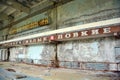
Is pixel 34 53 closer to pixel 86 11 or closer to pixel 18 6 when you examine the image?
pixel 18 6

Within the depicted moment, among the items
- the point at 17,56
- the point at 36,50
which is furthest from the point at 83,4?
the point at 17,56

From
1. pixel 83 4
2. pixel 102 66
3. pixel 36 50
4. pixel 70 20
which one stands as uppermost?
pixel 83 4

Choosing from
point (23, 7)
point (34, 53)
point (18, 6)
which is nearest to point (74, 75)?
point (34, 53)

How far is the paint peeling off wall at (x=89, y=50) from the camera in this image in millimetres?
4504

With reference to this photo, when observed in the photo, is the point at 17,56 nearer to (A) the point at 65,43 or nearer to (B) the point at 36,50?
(B) the point at 36,50

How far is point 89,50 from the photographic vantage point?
16.5 ft

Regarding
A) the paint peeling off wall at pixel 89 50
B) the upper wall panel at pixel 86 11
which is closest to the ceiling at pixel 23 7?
the upper wall panel at pixel 86 11

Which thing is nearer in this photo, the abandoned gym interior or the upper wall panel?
the abandoned gym interior

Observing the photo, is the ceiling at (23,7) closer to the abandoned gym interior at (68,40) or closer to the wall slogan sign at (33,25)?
the abandoned gym interior at (68,40)

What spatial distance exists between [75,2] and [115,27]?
7.47 ft

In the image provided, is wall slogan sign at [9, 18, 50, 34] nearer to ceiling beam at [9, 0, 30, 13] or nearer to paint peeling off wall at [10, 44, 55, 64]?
ceiling beam at [9, 0, 30, 13]

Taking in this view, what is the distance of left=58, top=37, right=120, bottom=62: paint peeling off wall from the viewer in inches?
177

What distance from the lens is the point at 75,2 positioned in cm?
573

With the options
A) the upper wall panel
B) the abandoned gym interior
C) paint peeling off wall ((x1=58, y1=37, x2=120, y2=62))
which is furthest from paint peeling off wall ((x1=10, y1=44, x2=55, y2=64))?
the upper wall panel
